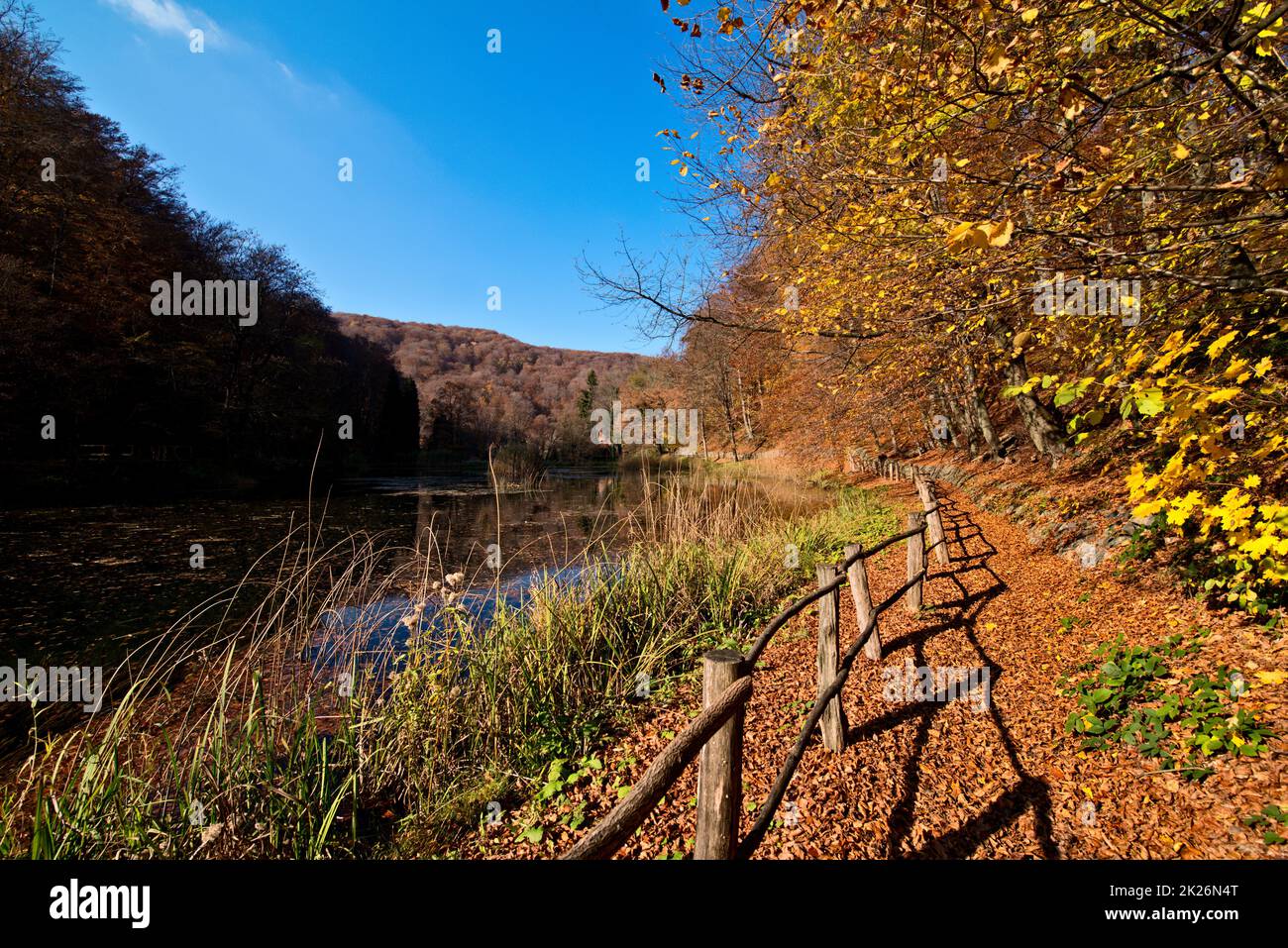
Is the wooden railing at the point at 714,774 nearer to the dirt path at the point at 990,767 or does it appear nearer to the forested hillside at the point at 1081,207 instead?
the dirt path at the point at 990,767

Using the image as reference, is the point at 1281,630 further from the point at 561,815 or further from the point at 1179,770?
the point at 561,815

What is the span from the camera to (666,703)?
401 cm

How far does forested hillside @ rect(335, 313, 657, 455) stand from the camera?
58188 mm

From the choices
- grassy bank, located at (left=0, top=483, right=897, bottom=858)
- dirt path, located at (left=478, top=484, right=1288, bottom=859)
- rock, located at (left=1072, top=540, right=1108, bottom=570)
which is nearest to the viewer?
dirt path, located at (left=478, top=484, right=1288, bottom=859)

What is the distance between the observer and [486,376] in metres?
89.6

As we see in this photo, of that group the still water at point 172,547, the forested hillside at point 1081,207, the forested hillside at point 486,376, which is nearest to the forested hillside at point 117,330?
the still water at point 172,547

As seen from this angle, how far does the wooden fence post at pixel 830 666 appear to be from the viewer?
3184 mm

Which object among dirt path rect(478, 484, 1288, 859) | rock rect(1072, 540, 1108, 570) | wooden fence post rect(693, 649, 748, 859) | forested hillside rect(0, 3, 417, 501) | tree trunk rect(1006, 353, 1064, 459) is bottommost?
dirt path rect(478, 484, 1288, 859)

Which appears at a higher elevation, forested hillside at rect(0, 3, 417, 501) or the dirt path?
forested hillside at rect(0, 3, 417, 501)

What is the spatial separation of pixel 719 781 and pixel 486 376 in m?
94.4

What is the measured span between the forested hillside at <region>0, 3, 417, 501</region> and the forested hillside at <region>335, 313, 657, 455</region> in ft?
75.7

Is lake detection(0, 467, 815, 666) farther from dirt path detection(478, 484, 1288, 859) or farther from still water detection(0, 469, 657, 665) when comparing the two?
dirt path detection(478, 484, 1288, 859)

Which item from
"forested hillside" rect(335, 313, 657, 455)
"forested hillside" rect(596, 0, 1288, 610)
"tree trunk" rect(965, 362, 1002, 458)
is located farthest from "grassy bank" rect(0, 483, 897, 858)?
"forested hillside" rect(335, 313, 657, 455)
